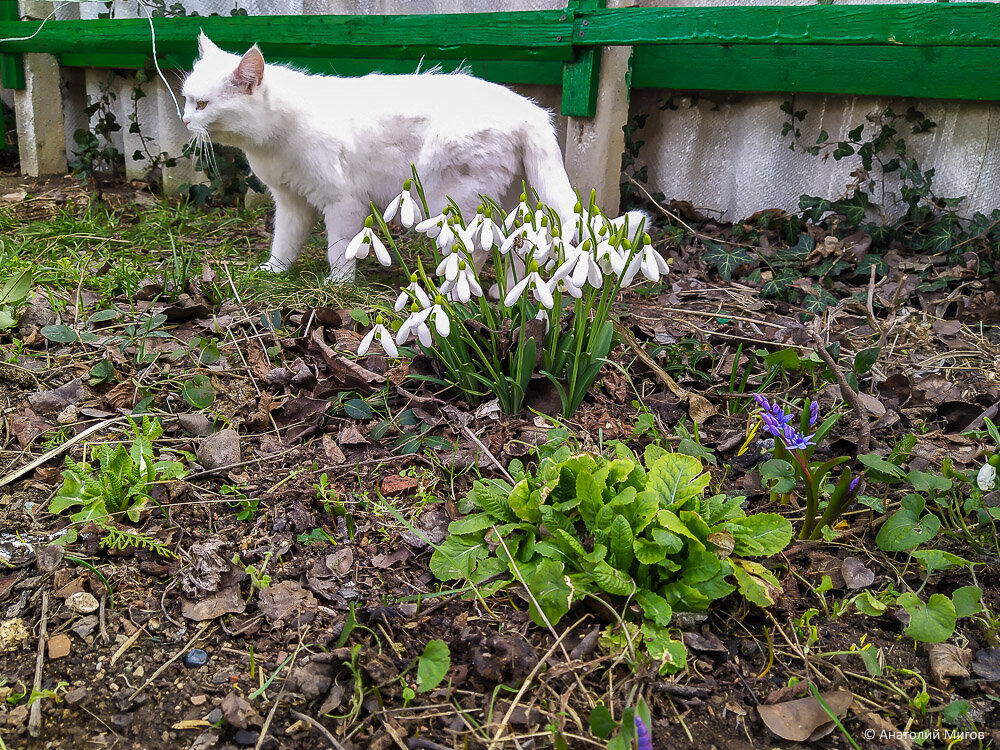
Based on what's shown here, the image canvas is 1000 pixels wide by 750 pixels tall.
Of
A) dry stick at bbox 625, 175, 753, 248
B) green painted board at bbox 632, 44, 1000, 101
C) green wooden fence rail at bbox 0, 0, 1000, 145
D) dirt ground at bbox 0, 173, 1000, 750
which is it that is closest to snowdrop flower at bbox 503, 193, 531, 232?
dirt ground at bbox 0, 173, 1000, 750

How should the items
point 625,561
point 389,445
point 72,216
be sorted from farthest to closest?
1. point 72,216
2. point 389,445
3. point 625,561

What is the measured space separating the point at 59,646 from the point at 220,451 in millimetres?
623

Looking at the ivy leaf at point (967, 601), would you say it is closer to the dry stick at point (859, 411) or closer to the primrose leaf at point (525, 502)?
the dry stick at point (859, 411)

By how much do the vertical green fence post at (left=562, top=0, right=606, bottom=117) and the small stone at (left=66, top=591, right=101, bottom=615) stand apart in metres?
2.68

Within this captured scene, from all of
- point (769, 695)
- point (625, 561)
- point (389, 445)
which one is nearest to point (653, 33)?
point (389, 445)

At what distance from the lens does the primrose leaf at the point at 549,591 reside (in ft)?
4.71

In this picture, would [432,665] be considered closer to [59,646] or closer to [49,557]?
[59,646]

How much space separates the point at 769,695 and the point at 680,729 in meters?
0.20

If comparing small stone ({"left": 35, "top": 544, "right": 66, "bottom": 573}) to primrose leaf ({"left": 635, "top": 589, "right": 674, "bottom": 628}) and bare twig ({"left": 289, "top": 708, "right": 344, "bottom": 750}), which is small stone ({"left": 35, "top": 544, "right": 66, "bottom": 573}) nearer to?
bare twig ({"left": 289, "top": 708, "right": 344, "bottom": 750})

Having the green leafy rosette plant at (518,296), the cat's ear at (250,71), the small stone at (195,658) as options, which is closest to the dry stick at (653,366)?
the green leafy rosette plant at (518,296)

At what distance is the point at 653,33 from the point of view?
2.88 meters

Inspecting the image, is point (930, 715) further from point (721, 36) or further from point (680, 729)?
point (721, 36)

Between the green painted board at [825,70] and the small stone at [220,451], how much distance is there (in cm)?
266

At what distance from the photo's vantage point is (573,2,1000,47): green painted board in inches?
92.3
